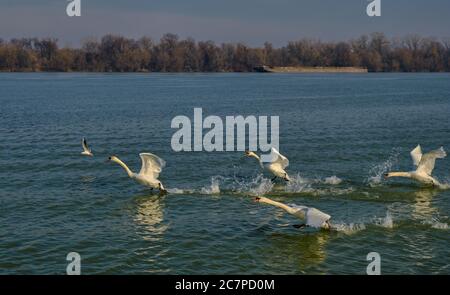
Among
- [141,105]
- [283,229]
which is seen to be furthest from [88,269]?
[141,105]

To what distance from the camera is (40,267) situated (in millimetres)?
20078

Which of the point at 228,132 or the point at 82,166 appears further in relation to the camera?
the point at 228,132

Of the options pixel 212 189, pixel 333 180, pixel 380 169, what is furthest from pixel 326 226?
pixel 380 169

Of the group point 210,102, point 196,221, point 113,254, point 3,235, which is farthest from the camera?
point 210,102

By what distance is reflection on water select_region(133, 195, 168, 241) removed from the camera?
23.5 metres

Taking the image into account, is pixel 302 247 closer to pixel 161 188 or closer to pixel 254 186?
pixel 254 186

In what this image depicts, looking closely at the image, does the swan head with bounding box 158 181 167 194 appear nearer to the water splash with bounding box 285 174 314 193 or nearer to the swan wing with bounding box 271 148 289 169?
the swan wing with bounding box 271 148 289 169

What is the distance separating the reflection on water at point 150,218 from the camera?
76.9 feet

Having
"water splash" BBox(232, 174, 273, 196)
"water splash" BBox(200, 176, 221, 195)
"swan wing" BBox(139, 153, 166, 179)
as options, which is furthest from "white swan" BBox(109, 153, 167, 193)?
"water splash" BBox(232, 174, 273, 196)

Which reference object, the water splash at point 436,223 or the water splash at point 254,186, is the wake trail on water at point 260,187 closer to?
the water splash at point 254,186

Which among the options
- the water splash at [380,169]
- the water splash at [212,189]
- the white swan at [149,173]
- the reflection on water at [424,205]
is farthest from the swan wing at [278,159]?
the reflection on water at [424,205]
